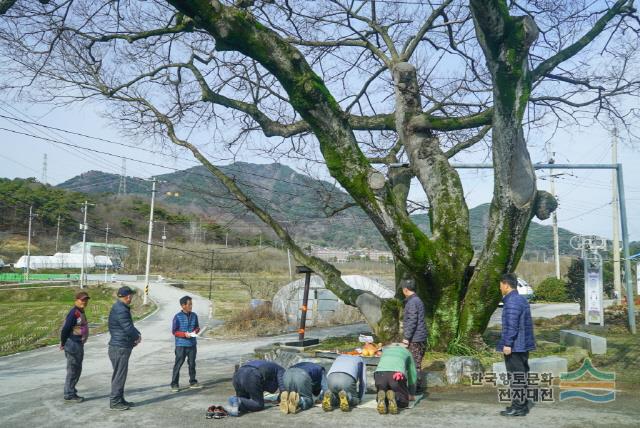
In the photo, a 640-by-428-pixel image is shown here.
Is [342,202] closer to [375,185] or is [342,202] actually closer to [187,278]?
[375,185]

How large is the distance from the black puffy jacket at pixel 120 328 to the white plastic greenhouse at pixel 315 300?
1731 centimetres

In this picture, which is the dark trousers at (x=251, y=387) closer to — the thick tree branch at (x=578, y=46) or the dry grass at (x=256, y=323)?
the thick tree branch at (x=578, y=46)

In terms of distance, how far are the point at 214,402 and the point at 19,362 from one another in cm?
1046

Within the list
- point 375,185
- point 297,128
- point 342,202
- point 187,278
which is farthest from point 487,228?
point 187,278

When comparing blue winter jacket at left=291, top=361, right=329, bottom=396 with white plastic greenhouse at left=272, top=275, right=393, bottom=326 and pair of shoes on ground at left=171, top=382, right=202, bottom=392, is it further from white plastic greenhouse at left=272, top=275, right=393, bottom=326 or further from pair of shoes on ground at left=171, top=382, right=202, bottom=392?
white plastic greenhouse at left=272, top=275, right=393, bottom=326

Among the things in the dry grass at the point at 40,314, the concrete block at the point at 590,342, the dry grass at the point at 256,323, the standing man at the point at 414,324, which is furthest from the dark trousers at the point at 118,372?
the dry grass at the point at 256,323

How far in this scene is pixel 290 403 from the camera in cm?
786

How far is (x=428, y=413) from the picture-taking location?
7648 millimetres

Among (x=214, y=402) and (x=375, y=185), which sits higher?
(x=375, y=185)

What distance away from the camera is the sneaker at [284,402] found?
7891 mm

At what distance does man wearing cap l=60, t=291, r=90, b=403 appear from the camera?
912 cm

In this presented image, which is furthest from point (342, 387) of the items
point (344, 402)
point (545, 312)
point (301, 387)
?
point (545, 312)

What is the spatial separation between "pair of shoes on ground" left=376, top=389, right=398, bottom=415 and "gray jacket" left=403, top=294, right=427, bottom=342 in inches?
46.1

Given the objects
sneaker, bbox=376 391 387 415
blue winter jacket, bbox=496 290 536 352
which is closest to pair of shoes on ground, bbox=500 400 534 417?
blue winter jacket, bbox=496 290 536 352
